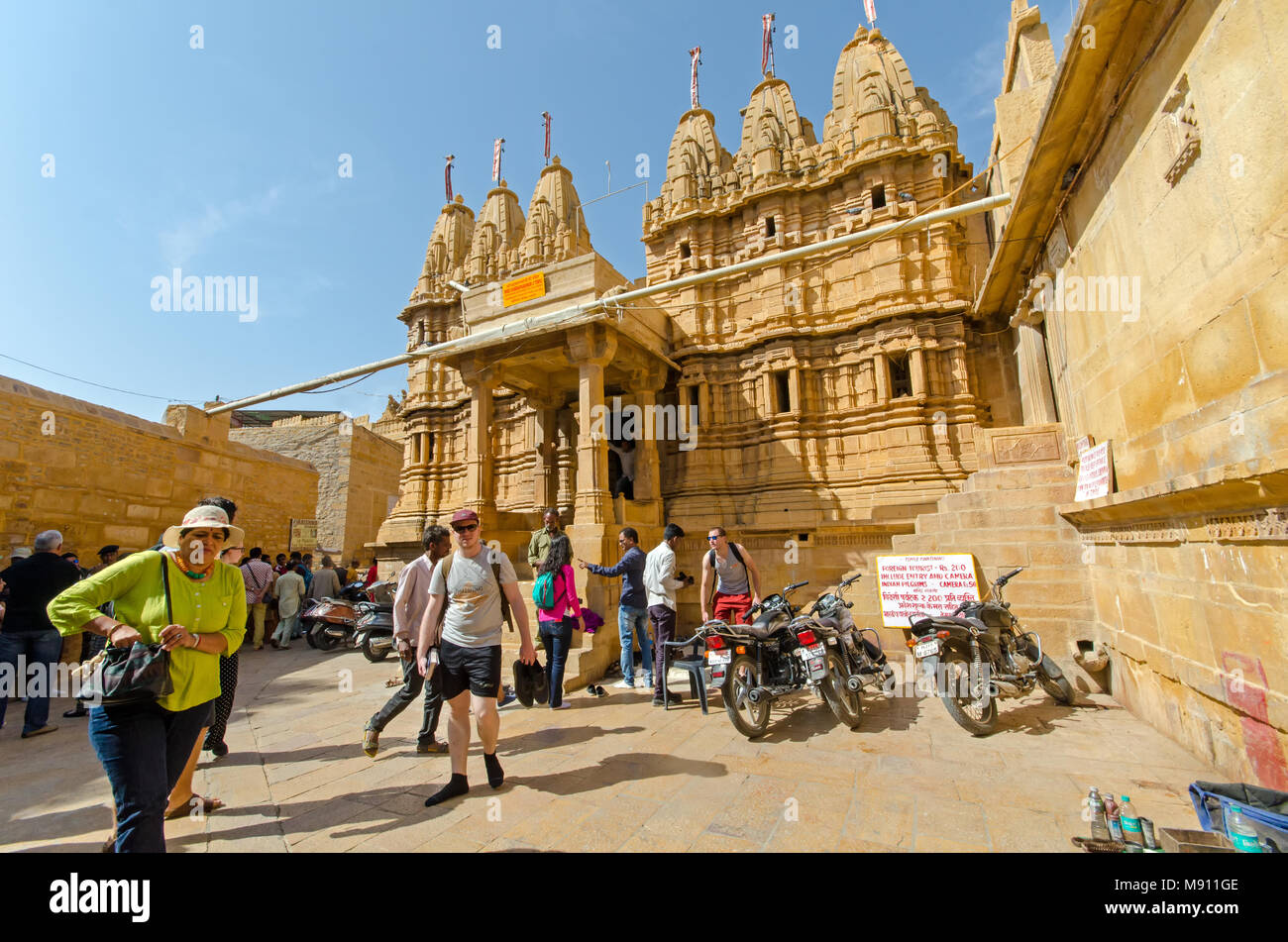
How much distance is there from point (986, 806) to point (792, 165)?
13533 mm

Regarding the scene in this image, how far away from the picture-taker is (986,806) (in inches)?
132

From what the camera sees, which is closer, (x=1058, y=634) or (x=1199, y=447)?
(x=1199, y=447)

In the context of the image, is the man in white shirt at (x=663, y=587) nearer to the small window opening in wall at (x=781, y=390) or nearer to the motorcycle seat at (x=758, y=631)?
the motorcycle seat at (x=758, y=631)

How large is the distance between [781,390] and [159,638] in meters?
11.4

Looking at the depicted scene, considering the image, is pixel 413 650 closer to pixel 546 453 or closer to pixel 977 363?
pixel 546 453

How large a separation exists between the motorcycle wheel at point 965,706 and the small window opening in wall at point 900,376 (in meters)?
7.64

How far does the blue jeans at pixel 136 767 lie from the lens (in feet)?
7.74

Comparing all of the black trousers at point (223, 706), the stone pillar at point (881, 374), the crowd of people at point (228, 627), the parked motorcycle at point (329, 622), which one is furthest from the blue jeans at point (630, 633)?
the stone pillar at point (881, 374)

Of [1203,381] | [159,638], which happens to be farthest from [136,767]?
[1203,381]

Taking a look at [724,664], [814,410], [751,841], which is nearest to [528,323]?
[814,410]

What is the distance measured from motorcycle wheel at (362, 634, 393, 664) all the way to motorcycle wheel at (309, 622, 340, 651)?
1.71 metres
